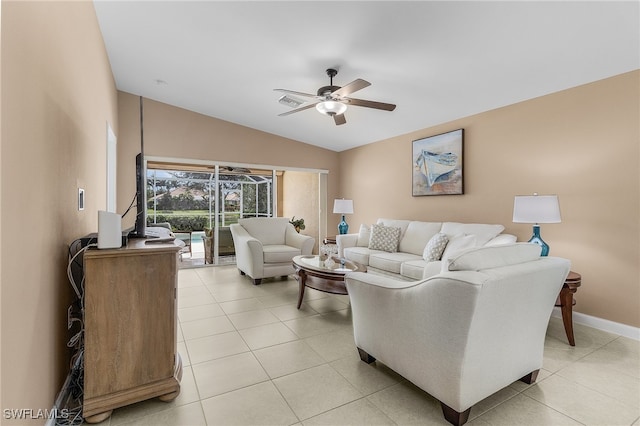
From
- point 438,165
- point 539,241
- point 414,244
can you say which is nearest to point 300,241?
point 414,244

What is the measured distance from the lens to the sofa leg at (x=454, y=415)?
1.56 m

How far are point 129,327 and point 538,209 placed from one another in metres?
3.37

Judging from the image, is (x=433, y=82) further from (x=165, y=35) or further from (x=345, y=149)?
(x=345, y=149)

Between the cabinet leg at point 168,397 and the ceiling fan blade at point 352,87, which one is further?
the ceiling fan blade at point 352,87

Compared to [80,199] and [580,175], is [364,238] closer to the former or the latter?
[580,175]

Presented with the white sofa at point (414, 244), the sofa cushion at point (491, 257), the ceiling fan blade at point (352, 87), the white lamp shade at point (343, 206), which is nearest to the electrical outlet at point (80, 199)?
the ceiling fan blade at point (352, 87)

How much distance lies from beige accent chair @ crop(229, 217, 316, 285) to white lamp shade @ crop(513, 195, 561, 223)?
2713 millimetres

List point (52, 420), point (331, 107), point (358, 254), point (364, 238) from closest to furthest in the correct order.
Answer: point (52, 420), point (331, 107), point (358, 254), point (364, 238)

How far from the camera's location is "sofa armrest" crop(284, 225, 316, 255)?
4672 millimetres

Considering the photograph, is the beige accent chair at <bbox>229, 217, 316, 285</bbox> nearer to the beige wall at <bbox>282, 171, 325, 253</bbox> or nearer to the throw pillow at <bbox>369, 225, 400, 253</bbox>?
the throw pillow at <bbox>369, 225, 400, 253</bbox>

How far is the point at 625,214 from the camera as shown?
2799 millimetres

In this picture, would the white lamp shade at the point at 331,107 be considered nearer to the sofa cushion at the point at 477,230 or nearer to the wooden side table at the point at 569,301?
the sofa cushion at the point at 477,230

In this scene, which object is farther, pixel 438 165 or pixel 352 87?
pixel 438 165

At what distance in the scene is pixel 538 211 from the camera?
112 inches
